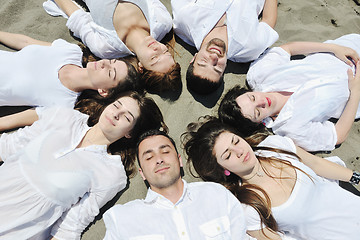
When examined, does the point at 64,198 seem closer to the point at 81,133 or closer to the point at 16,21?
the point at 81,133

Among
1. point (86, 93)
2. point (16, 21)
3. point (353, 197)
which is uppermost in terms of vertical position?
point (16, 21)

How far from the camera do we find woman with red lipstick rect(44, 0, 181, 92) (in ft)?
12.7

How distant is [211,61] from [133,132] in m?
1.46

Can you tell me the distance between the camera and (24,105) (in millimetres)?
3879

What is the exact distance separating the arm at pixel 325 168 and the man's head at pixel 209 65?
1.51 meters

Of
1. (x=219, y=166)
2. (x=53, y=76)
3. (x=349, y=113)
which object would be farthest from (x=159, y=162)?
(x=349, y=113)

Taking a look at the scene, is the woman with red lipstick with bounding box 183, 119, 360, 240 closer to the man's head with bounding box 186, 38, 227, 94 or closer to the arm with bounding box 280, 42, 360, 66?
the man's head with bounding box 186, 38, 227, 94

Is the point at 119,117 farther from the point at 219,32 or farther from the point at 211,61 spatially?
the point at 219,32

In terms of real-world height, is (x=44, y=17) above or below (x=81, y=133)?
above

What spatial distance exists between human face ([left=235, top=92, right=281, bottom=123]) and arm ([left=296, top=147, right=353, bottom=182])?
26.2 inches

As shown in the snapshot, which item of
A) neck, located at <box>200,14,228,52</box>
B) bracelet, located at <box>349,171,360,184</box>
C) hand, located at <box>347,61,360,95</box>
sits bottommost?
bracelet, located at <box>349,171,360,184</box>

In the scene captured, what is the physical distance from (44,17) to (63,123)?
204cm

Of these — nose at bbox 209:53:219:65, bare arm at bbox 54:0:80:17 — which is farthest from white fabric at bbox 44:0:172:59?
nose at bbox 209:53:219:65

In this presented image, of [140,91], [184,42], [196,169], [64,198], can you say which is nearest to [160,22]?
[184,42]
